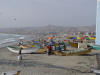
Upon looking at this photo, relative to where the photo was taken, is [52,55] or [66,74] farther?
[52,55]

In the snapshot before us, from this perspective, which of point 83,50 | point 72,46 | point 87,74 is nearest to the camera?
point 87,74

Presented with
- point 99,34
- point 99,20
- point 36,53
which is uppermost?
point 99,20

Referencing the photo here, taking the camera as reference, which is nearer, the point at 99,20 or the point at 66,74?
the point at 66,74

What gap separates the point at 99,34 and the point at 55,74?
4.69 metres

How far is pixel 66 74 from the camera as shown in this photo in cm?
602

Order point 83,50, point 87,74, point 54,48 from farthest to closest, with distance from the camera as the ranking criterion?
point 54,48 < point 83,50 < point 87,74

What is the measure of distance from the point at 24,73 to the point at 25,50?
646 cm

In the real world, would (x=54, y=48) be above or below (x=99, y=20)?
below

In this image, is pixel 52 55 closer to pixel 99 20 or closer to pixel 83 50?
pixel 83 50

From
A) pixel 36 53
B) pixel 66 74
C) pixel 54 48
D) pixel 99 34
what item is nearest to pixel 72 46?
pixel 54 48

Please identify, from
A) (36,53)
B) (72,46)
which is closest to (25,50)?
(36,53)

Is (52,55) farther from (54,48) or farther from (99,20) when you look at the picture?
(99,20)

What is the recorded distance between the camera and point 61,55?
11.0 m

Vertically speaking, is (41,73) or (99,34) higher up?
(99,34)
